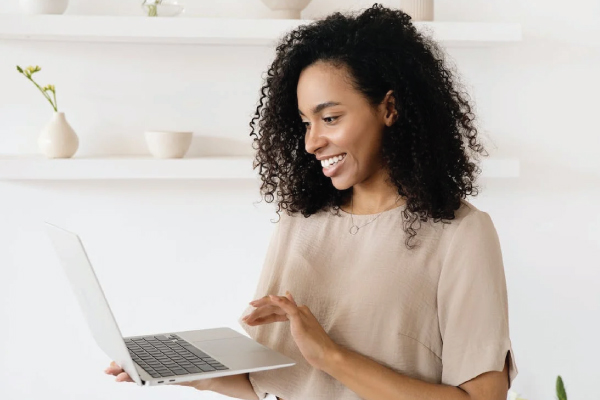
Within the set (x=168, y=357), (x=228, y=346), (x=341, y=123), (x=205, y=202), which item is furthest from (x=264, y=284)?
(x=205, y=202)

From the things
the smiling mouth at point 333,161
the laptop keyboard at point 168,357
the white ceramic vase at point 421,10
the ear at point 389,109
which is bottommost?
the laptop keyboard at point 168,357

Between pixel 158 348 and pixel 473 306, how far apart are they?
0.56 meters

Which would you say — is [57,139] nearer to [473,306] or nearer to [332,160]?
[332,160]

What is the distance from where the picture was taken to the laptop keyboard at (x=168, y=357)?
4.02 ft

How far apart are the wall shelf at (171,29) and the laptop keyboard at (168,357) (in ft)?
3.52

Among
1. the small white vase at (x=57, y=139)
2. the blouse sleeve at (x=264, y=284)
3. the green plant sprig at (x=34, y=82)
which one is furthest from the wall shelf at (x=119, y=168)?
the blouse sleeve at (x=264, y=284)

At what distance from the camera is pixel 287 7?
7.63 feet

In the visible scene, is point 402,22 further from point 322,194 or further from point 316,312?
point 316,312

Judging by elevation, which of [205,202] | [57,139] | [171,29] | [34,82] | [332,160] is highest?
[171,29]

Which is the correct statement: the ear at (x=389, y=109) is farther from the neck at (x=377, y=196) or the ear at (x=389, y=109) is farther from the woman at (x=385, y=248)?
the neck at (x=377, y=196)

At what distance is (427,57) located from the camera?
52.5 inches

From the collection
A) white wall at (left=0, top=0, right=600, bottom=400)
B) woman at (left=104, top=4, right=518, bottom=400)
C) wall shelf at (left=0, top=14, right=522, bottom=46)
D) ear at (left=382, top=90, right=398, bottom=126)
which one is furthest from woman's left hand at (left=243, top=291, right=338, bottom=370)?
white wall at (left=0, top=0, right=600, bottom=400)

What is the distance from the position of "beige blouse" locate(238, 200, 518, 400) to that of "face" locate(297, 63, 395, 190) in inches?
4.5

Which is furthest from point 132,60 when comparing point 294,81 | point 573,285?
point 573,285
